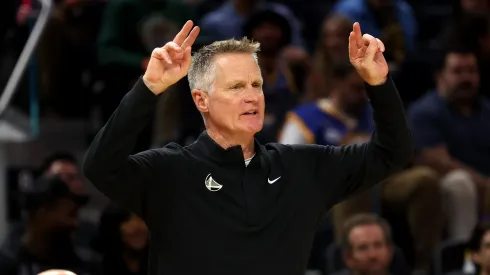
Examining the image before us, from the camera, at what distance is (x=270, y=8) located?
8648 millimetres

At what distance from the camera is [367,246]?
21.6 ft

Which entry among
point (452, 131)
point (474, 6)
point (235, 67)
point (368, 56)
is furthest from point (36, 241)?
point (474, 6)

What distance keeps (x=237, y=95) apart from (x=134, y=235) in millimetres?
3351

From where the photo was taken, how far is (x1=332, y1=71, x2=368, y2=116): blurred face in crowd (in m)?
7.28

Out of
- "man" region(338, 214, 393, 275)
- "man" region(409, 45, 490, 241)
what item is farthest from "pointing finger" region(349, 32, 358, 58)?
"man" region(409, 45, 490, 241)

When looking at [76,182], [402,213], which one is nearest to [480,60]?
[402,213]

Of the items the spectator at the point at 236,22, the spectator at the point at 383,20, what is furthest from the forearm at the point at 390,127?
the spectator at the point at 383,20

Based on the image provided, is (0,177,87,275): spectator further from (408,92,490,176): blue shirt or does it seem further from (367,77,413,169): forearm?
(367,77,413,169): forearm

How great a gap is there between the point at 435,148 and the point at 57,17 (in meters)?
2.71

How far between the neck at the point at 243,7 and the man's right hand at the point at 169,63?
489 cm

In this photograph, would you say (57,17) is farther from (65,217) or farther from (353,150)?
(353,150)

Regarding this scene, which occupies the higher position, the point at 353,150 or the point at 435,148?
the point at 353,150

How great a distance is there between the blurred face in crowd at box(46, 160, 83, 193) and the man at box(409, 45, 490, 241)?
215 cm

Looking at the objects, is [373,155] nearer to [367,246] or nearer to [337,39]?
[367,246]
